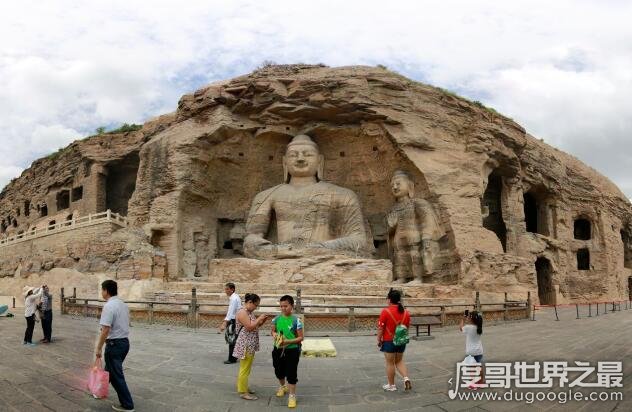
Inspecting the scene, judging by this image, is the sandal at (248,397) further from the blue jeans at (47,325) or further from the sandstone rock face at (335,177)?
the sandstone rock face at (335,177)

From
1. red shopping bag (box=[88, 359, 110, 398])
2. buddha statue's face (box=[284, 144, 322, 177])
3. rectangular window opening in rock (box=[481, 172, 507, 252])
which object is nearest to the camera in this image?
red shopping bag (box=[88, 359, 110, 398])

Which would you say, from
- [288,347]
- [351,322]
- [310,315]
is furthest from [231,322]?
[351,322]

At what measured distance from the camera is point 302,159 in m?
18.6

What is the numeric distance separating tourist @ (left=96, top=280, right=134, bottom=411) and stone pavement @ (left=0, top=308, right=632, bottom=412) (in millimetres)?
316

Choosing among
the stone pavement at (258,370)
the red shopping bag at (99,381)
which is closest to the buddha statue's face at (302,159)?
the stone pavement at (258,370)

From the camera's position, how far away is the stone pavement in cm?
492

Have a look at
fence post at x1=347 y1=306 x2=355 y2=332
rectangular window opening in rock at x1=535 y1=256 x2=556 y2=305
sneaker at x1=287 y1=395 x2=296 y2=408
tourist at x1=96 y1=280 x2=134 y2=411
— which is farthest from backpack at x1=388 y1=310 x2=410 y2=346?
rectangular window opening in rock at x1=535 y1=256 x2=556 y2=305

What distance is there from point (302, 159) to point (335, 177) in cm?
196

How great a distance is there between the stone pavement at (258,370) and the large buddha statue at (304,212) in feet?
25.7

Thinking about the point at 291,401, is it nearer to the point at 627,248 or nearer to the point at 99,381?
the point at 99,381

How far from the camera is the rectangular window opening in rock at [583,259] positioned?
25.6 m

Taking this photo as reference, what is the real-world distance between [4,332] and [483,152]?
14.9m

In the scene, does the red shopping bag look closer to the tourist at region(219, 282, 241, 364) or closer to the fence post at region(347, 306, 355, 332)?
the tourist at region(219, 282, 241, 364)

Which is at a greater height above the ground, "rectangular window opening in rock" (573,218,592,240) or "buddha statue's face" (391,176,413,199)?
"buddha statue's face" (391,176,413,199)
